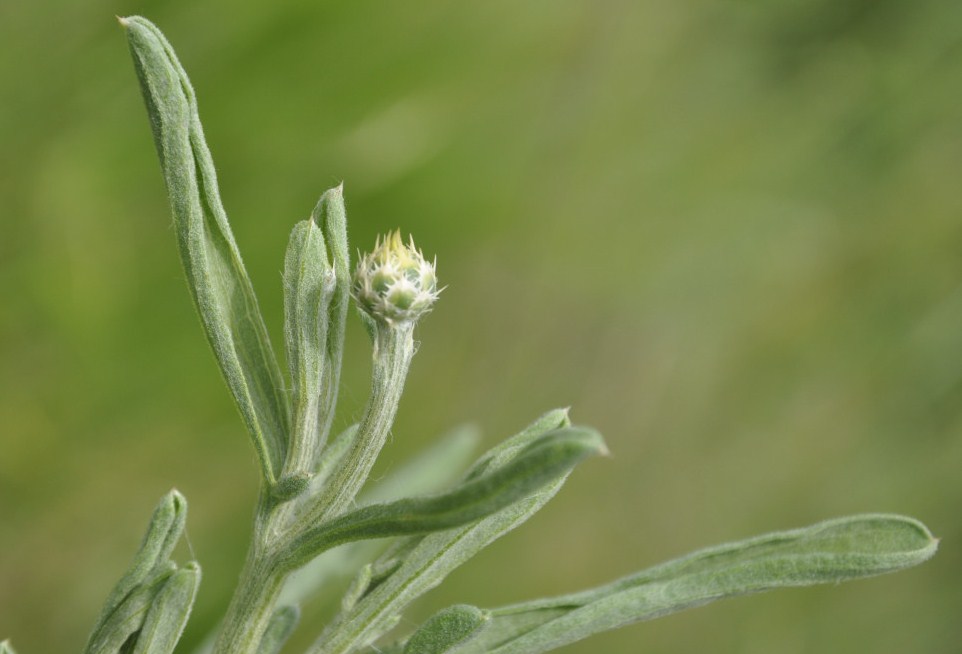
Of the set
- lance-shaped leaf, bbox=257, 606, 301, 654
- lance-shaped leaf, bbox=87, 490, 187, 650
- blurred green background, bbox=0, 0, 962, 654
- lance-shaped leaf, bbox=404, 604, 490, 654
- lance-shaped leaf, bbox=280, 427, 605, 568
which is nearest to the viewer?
lance-shaped leaf, bbox=280, 427, 605, 568

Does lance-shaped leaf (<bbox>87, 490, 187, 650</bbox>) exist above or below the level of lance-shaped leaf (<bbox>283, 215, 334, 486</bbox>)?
below

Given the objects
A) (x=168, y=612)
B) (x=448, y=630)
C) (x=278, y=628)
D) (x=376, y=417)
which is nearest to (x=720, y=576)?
(x=448, y=630)

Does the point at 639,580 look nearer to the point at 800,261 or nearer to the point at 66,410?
the point at 66,410

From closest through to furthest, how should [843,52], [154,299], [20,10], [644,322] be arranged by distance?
[20,10] < [154,299] < [644,322] < [843,52]

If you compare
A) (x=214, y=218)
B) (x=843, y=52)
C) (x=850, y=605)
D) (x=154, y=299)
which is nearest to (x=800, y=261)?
(x=843, y=52)

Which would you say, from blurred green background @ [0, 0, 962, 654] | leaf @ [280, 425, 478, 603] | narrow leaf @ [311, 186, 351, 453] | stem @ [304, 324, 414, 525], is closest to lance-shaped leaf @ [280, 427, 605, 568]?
stem @ [304, 324, 414, 525]

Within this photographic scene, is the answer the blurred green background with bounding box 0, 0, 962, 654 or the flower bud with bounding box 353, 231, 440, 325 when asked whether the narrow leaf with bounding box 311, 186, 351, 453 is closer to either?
the flower bud with bounding box 353, 231, 440, 325

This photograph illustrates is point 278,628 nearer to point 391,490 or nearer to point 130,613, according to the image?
point 130,613
